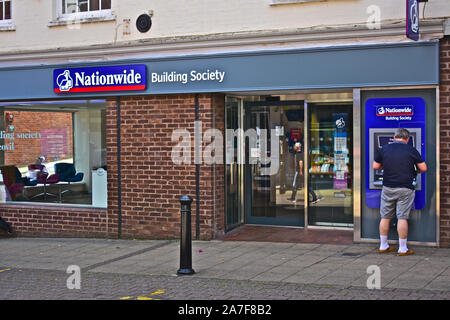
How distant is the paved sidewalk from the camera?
6844 mm

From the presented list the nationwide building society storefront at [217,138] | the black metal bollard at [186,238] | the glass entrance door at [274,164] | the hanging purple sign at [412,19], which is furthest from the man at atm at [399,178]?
the black metal bollard at [186,238]

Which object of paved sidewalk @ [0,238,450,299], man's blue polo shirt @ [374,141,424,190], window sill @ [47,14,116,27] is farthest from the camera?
window sill @ [47,14,116,27]

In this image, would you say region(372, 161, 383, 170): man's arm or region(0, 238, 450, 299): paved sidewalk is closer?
region(0, 238, 450, 299): paved sidewalk

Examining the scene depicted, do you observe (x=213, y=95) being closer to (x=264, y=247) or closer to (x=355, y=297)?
(x=264, y=247)

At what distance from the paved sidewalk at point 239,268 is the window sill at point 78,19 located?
158 inches

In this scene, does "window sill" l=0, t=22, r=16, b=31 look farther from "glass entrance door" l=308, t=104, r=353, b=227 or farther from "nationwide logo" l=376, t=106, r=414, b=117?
"nationwide logo" l=376, t=106, r=414, b=117

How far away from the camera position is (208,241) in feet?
33.7

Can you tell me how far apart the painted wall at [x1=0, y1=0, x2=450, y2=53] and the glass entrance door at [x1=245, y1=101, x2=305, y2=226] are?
72.2 inches

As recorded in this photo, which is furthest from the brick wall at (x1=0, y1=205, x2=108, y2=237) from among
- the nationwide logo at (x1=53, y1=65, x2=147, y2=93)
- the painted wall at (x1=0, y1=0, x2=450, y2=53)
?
the painted wall at (x1=0, y1=0, x2=450, y2=53)

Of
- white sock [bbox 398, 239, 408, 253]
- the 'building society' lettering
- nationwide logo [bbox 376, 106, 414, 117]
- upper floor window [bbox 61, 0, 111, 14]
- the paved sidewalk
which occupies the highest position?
upper floor window [bbox 61, 0, 111, 14]

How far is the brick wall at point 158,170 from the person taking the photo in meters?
10.3

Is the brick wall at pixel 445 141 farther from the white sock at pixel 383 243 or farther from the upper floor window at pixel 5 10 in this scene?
the upper floor window at pixel 5 10
